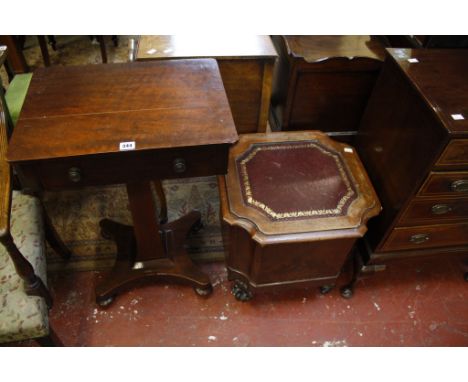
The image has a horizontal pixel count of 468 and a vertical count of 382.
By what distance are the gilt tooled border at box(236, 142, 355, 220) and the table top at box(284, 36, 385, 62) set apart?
0.49 metres

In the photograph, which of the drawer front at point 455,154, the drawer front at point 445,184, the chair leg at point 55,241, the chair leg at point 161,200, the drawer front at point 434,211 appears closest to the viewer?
the drawer front at point 455,154

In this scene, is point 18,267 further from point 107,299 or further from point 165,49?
point 165,49

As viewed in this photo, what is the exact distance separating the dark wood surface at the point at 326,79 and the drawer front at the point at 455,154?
31.2 inches

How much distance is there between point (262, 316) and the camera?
1.68 metres

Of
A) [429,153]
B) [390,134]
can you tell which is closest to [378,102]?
[390,134]

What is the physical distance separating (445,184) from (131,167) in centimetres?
109

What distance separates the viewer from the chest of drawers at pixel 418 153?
3.91 ft

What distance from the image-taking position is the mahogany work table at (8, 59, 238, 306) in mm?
1000

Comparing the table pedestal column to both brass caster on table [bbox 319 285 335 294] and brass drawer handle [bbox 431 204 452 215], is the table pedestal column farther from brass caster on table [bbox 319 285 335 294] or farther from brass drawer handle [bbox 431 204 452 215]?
brass drawer handle [bbox 431 204 452 215]

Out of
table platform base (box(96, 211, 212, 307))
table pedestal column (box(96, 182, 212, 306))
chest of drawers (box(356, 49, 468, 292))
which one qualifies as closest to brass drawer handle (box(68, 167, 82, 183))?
table pedestal column (box(96, 182, 212, 306))

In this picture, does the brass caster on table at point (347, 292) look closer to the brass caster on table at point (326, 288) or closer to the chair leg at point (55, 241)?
the brass caster on table at point (326, 288)

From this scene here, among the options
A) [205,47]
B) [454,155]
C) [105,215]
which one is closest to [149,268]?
[105,215]

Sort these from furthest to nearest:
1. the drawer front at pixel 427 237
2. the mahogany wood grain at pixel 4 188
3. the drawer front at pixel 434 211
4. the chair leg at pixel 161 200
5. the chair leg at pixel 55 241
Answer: the chair leg at pixel 161 200
the chair leg at pixel 55 241
the drawer front at pixel 427 237
the drawer front at pixel 434 211
the mahogany wood grain at pixel 4 188

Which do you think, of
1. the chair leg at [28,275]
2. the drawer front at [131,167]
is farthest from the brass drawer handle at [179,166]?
the chair leg at [28,275]
